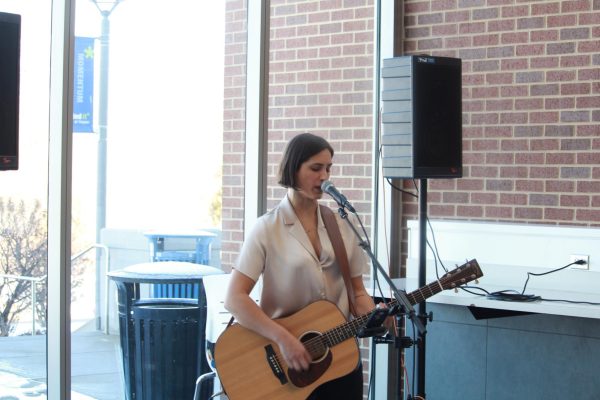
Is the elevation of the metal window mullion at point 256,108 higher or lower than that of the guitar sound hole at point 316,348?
higher

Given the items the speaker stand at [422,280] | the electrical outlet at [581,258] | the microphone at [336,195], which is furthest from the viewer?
the electrical outlet at [581,258]

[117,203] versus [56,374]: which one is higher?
[117,203]

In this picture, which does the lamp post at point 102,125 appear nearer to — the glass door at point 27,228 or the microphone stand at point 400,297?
the glass door at point 27,228

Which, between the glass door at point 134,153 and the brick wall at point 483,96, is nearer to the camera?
the glass door at point 134,153

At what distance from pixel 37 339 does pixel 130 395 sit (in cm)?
68

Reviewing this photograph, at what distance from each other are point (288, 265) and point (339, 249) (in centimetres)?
20

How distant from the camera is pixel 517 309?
150 inches

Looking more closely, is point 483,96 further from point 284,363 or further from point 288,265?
point 284,363

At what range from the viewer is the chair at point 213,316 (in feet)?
12.1

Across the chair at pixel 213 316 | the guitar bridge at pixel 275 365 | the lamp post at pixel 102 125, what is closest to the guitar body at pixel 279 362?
the guitar bridge at pixel 275 365

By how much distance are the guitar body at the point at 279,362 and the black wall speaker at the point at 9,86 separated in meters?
1.09

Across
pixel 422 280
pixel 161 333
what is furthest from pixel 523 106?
pixel 161 333

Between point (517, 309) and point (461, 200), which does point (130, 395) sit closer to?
point (517, 309)

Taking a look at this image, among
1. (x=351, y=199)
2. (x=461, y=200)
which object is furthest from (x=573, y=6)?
(x=351, y=199)
